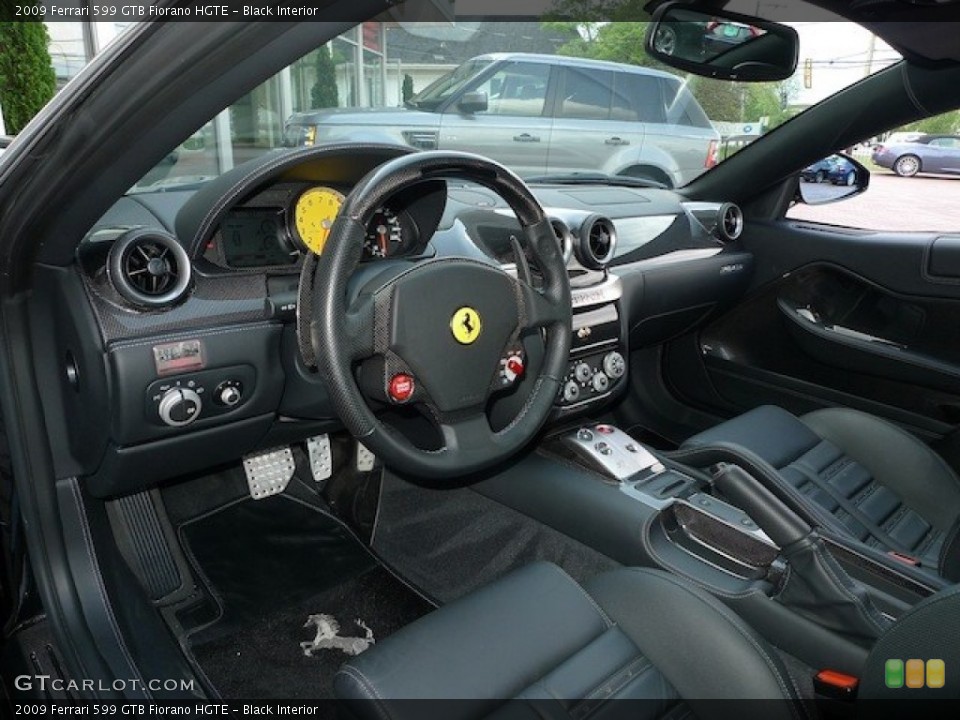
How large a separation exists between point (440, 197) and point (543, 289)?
452 millimetres

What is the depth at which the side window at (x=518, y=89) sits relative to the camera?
10.6ft

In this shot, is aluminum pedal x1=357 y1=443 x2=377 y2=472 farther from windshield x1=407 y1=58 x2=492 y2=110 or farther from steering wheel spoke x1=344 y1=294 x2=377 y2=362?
windshield x1=407 y1=58 x2=492 y2=110

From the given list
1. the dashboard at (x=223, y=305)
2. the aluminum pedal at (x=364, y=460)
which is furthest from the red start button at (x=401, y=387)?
the aluminum pedal at (x=364, y=460)

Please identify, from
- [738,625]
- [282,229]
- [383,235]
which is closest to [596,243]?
[383,235]

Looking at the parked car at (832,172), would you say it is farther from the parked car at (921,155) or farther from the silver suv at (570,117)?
the silver suv at (570,117)

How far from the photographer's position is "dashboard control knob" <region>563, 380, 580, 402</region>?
2.41m

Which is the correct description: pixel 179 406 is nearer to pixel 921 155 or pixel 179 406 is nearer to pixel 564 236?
pixel 564 236

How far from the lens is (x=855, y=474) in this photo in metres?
2.32

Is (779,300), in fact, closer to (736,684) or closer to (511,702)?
(736,684)

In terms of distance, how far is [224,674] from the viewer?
2170 millimetres

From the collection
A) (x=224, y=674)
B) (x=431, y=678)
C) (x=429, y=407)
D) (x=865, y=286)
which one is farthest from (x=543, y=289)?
(x=865, y=286)

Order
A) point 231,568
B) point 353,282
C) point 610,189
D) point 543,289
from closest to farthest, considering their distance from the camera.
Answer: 1. point 353,282
2. point 543,289
3. point 231,568
4. point 610,189

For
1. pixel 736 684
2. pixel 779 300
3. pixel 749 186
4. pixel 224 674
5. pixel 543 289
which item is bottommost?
pixel 224 674

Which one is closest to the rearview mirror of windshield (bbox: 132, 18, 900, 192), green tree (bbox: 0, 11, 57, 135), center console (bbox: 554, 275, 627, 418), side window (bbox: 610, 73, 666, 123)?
windshield (bbox: 132, 18, 900, 192)
